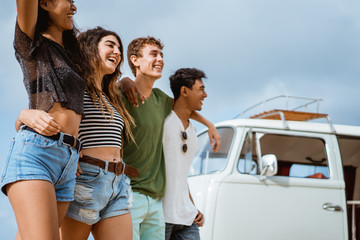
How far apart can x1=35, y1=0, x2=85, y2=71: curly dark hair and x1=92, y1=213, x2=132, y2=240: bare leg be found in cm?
84

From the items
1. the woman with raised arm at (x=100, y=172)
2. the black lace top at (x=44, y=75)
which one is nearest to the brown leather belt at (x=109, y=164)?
the woman with raised arm at (x=100, y=172)

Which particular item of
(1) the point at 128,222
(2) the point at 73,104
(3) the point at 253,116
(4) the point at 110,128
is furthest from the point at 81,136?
(3) the point at 253,116

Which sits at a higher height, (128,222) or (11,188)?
(11,188)

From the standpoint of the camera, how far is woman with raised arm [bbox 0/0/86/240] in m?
2.04

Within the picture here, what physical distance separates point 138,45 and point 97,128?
112cm

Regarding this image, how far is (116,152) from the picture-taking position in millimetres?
2664

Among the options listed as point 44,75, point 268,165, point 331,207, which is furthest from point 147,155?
point 331,207

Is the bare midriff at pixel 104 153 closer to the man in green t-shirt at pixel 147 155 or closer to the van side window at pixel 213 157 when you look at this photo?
the man in green t-shirt at pixel 147 155

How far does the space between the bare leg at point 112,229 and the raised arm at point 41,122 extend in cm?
69

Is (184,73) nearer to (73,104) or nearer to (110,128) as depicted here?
(110,128)

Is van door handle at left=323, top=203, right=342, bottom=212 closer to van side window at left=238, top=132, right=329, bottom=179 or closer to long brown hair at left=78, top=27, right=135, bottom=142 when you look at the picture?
van side window at left=238, top=132, right=329, bottom=179

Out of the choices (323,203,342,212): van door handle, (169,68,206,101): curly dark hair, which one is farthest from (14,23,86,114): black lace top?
(323,203,342,212): van door handle

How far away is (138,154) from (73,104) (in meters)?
0.90

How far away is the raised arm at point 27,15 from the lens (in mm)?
2074
